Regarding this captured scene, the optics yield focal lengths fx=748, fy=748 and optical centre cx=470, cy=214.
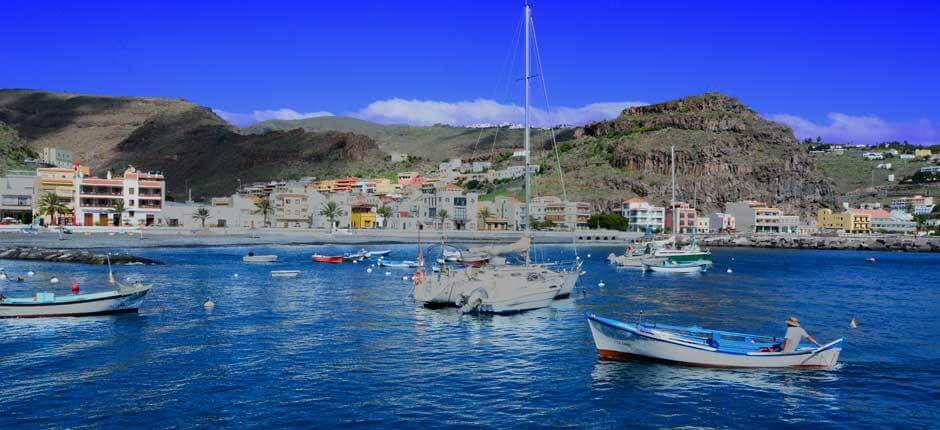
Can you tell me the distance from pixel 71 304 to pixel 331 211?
108328 mm

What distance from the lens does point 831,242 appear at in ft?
467

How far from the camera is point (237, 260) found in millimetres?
77625

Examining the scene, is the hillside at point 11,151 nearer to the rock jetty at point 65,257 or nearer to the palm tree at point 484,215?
the rock jetty at point 65,257

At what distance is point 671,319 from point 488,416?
20509 mm

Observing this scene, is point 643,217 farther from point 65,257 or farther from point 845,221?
point 65,257

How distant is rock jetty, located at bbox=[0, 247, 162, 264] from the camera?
68.3 meters

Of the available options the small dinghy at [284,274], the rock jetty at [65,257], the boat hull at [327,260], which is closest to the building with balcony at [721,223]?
the boat hull at [327,260]

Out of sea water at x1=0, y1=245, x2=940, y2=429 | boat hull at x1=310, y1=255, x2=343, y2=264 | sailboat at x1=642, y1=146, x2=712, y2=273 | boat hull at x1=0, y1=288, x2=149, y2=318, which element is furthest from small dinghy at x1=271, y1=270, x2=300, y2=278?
sailboat at x1=642, y1=146, x2=712, y2=273

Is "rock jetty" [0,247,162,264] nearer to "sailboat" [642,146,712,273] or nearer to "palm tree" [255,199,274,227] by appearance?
"sailboat" [642,146,712,273]

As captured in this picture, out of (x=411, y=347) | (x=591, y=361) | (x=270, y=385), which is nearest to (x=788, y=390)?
(x=591, y=361)

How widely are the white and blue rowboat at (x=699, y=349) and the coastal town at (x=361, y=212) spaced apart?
3306 inches

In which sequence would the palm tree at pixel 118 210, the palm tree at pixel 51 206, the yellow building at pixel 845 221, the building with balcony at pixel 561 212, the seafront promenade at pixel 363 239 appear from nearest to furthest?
the seafront promenade at pixel 363 239 → the palm tree at pixel 51 206 → the palm tree at pixel 118 210 → the building with balcony at pixel 561 212 → the yellow building at pixel 845 221

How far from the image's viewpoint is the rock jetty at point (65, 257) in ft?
224

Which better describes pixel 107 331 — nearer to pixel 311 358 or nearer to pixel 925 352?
pixel 311 358
